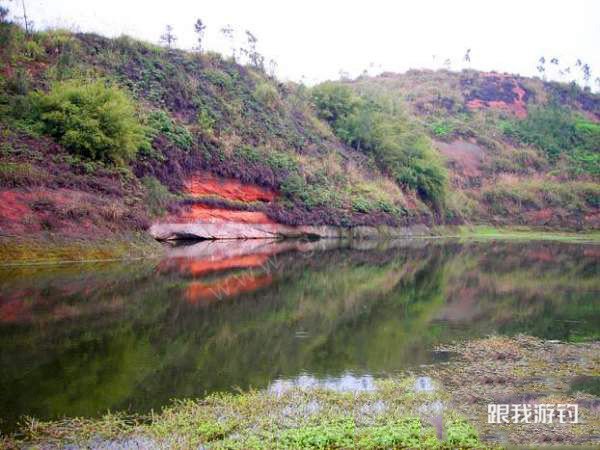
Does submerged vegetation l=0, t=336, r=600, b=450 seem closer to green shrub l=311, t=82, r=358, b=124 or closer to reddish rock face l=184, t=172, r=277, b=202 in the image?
reddish rock face l=184, t=172, r=277, b=202

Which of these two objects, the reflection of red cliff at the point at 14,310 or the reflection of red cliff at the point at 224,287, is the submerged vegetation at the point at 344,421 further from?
the reflection of red cliff at the point at 224,287

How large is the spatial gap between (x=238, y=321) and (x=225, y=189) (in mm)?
27542

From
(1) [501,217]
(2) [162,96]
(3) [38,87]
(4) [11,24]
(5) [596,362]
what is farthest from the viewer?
(1) [501,217]

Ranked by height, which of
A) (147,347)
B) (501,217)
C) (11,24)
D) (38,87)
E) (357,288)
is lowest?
(501,217)

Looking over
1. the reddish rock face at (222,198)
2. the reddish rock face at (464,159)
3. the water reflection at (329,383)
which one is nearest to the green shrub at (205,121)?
the reddish rock face at (222,198)

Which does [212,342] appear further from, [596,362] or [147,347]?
[596,362]

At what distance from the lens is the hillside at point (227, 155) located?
29.7 meters

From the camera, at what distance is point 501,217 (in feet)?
237

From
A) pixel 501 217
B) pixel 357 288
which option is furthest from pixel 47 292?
pixel 501 217

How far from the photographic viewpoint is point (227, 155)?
4444 centimetres

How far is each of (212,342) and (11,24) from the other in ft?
122

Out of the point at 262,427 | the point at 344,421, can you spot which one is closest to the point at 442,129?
the point at 344,421

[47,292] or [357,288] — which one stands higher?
[47,292]

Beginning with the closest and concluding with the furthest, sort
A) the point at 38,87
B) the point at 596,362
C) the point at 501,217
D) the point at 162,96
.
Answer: the point at 596,362 → the point at 38,87 → the point at 162,96 → the point at 501,217
